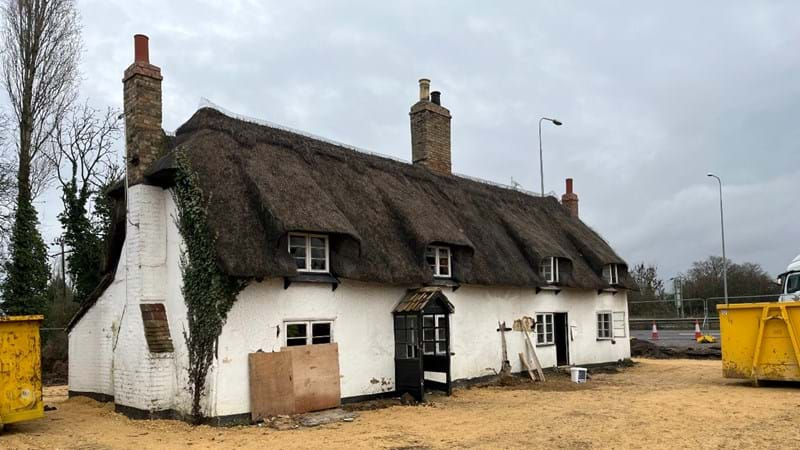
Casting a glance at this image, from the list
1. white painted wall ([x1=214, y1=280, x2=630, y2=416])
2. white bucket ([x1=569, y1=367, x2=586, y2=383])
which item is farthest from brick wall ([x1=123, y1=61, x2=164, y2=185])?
white bucket ([x1=569, y1=367, x2=586, y2=383])

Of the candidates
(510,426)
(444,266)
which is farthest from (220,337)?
(444,266)

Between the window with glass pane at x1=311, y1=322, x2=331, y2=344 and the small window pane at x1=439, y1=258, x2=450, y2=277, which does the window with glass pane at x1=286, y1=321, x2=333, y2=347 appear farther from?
the small window pane at x1=439, y1=258, x2=450, y2=277

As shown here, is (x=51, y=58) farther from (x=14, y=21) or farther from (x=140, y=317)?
(x=140, y=317)

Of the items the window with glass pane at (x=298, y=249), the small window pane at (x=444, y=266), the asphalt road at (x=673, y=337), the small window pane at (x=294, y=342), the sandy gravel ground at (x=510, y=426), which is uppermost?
the window with glass pane at (x=298, y=249)

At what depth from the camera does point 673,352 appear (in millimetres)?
25656

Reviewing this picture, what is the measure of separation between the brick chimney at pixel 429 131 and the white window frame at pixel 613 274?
7223 millimetres

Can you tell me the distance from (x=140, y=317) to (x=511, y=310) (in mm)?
10438

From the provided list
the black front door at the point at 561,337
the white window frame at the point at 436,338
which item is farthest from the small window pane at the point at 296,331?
the black front door at the point at 561,337

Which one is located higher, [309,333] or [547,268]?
[547,268]

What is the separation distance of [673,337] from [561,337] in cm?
1477

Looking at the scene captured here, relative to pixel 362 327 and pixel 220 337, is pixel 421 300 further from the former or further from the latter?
pixel 220 337

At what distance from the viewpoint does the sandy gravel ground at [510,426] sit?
10039 mm

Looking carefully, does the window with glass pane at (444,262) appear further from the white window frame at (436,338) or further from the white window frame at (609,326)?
the white window frame at (609,326)

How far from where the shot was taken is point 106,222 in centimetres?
2908
